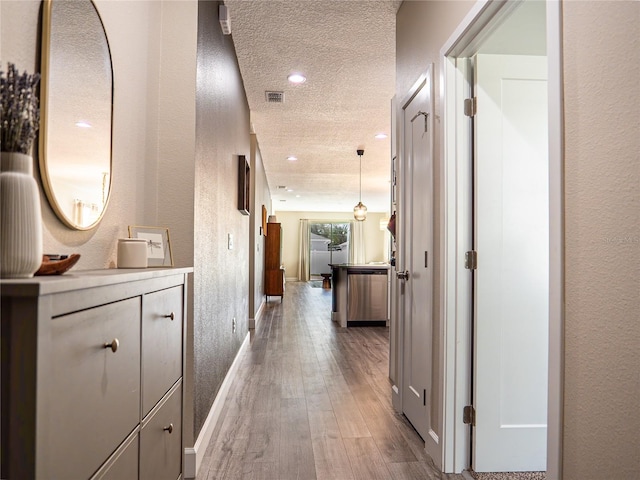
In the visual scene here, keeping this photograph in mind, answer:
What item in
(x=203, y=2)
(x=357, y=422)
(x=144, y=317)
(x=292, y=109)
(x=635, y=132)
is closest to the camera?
(x=635, y=132)

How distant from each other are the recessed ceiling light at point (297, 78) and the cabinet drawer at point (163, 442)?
121 inches

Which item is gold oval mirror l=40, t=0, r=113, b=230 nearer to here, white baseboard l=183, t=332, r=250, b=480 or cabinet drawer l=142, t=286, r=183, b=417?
cabinet drawer l=142, t=286, r=183, b=417

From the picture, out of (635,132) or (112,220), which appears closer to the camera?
(635,132)

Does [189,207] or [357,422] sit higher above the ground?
[189,207]

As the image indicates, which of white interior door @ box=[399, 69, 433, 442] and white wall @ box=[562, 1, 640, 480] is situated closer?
white wall @ box=[562, 1, 640, 480]

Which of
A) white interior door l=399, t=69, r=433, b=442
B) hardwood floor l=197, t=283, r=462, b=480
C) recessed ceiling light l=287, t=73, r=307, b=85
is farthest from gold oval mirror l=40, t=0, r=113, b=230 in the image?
recessed ceiling light l=287, t=73, r=307, b=85

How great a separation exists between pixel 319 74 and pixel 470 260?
247 centimetres

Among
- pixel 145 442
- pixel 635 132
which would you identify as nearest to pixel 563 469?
pixel 635 132

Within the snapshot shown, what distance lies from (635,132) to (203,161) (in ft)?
6.13

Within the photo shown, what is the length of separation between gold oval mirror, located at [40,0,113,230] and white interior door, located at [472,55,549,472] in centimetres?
163

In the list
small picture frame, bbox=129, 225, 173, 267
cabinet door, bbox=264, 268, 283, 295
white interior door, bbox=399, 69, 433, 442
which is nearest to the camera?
small picture frame, bbox=129, 225, 173, 267

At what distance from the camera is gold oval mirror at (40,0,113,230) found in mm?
1152

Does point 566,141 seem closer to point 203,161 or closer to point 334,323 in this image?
point 203,161

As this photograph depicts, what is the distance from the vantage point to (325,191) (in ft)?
36.2
